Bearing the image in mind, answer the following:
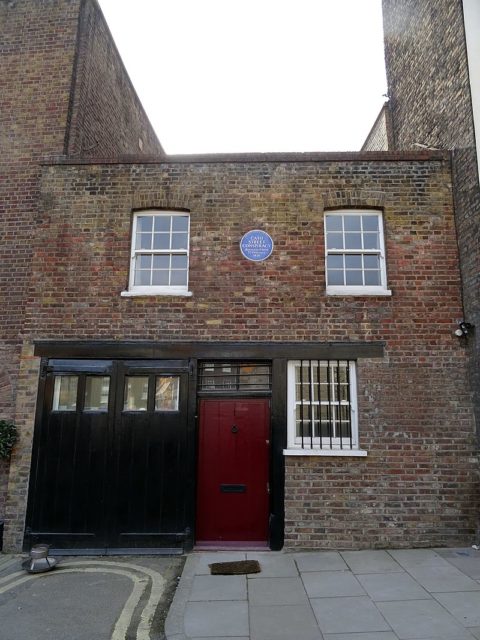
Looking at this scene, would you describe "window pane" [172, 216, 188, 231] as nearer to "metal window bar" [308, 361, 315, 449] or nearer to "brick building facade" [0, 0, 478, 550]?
"brick building facade" [0, 0, 478, 550]

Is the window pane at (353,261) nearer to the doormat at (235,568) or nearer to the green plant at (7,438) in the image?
the doormat at (235,568)

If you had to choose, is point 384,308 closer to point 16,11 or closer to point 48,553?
point 48,553

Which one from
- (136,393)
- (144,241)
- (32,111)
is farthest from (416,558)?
(32,111)

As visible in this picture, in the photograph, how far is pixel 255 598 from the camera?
548cm

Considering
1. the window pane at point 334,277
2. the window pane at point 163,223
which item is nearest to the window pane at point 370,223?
→ the window pane at point 334,277

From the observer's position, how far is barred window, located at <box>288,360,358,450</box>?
7602 mm

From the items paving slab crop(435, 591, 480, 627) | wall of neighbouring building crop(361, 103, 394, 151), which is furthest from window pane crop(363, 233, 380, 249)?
paving slab crop(435, 591, 480, 627)

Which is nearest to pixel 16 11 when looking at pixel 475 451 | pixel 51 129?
pixel 51 129

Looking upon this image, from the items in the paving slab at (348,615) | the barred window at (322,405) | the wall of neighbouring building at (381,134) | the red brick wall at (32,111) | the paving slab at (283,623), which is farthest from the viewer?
the wall of neighbouring building at (381,134)

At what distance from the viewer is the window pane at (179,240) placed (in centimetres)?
830

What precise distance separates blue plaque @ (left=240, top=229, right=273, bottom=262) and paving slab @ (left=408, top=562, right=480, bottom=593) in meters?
5.09

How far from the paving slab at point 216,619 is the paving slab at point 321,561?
1484mm

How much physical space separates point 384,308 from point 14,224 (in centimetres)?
685

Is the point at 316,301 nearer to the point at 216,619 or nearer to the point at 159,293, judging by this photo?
the point at 159,293
